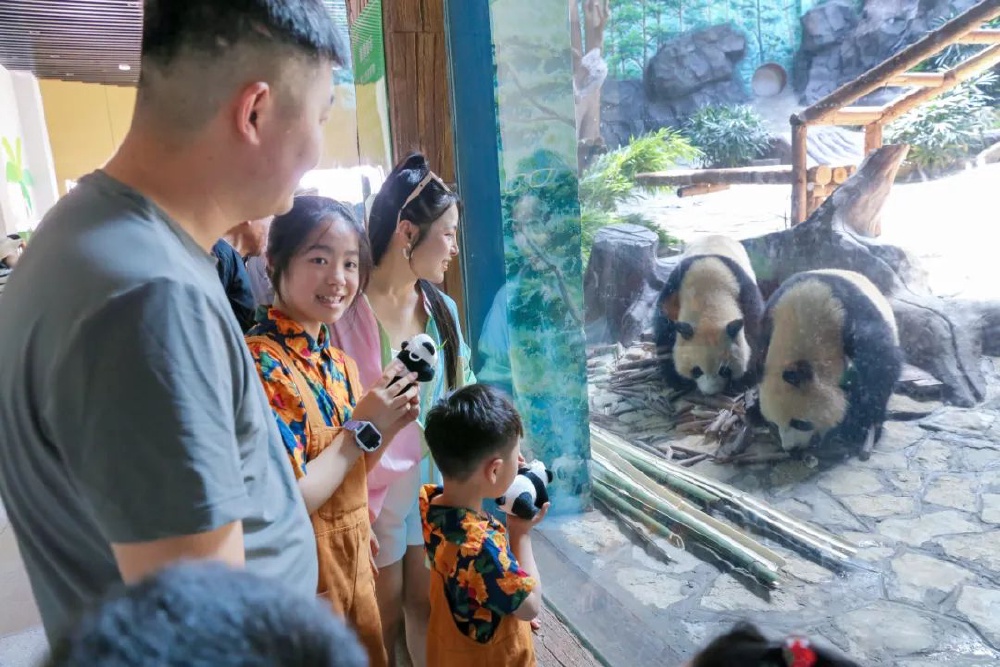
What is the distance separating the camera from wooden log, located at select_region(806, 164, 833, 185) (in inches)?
110

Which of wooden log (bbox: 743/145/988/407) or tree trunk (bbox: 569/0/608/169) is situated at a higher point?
tree trunk (bbox: 569/0/608/169)

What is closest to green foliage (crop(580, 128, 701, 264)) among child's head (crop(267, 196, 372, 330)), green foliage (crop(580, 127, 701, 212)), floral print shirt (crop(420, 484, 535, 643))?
green foliage (crop(580, 127, 701, 212))

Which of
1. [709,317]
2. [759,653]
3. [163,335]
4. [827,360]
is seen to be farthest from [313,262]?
[709,317]

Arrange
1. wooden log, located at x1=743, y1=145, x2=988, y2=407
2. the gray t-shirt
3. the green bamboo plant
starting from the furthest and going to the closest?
the green bamboo plant
wooden log, located at x1=743, y1=145, x2=988, y2=407
the gray t-shirt

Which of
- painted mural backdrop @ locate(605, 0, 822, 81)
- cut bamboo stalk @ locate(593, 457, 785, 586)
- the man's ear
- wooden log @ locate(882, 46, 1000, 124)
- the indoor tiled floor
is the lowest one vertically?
cut bamboo stalk @ locate(593, 457, 785, 586)

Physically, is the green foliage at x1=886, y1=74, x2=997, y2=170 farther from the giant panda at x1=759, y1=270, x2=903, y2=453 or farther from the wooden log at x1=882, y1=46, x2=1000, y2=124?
the giant panda at x1=759, y1=270, x2=903, y2=453

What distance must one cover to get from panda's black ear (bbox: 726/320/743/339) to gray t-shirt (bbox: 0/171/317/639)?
2923mm

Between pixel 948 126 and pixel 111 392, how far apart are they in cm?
261

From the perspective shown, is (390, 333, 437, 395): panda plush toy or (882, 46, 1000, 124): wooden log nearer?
(390, 333, 437, 395): panda plush toy

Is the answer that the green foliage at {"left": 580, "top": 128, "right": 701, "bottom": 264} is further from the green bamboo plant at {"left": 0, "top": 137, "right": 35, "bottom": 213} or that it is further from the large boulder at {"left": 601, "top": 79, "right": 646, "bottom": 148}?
the green bamboo plant at {"left": 0, "top": 137, "right": 35, "bottom": 213}

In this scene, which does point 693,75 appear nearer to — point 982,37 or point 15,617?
point 982,37

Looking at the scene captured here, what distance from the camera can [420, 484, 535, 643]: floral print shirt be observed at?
4.53 ft

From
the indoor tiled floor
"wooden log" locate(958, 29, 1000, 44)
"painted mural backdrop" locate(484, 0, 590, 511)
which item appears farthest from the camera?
"painted mural backdrop" locate(484, 0, 590, 511)

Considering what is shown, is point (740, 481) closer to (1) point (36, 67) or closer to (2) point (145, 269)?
(2) point (145, 269)
